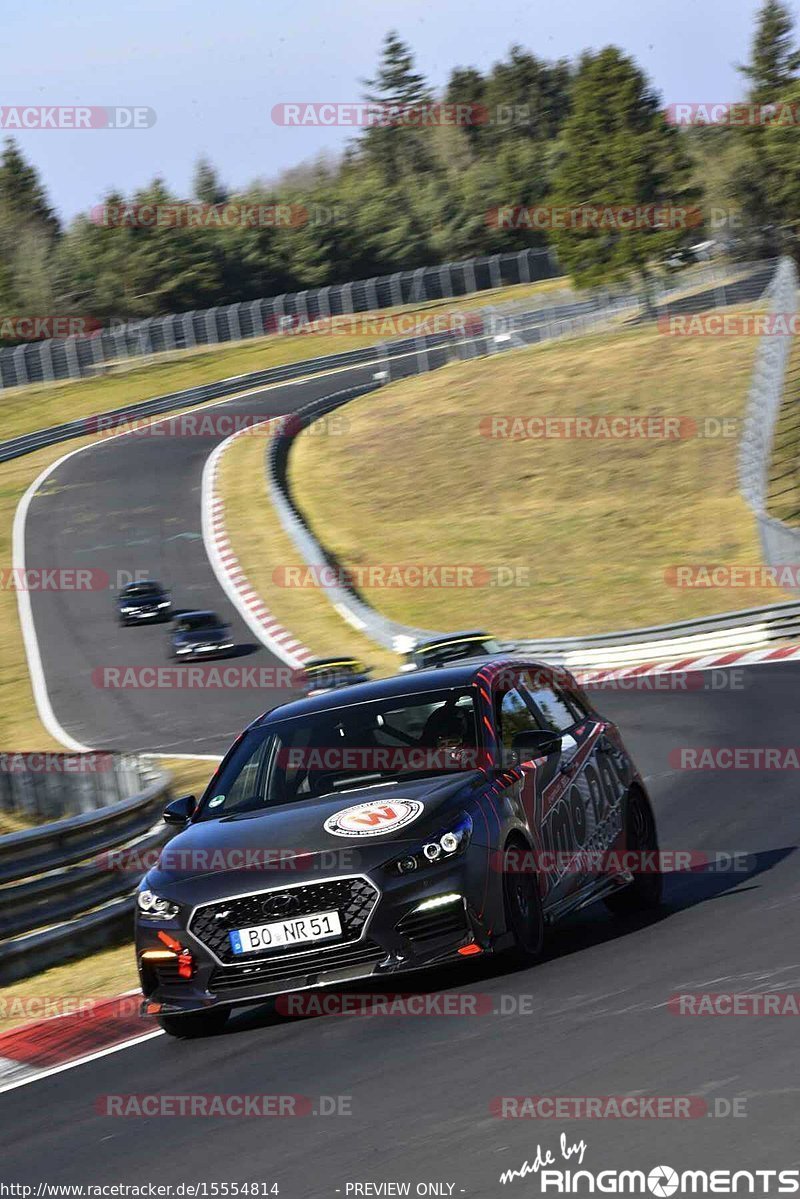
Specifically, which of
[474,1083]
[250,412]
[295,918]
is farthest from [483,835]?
[250,412]

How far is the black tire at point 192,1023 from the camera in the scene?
299 inches

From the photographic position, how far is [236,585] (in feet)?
114

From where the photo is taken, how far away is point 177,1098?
21.1 feet

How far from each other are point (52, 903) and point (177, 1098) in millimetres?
4200

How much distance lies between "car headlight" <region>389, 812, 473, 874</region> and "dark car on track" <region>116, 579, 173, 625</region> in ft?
85.2

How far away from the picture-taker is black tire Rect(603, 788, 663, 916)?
29.5ft

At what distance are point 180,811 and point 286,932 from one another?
1283 millimetres

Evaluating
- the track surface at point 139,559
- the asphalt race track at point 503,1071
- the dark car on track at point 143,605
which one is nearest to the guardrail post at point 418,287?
the track surface at point 139,559

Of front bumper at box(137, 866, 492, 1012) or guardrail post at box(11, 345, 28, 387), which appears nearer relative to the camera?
front bumper at box(137, 866, 492, 1012)

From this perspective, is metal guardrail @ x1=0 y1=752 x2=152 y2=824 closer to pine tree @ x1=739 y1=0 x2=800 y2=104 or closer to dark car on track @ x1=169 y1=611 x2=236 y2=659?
dark car on track @ x1=169 y1=611 x2=236 y2=659

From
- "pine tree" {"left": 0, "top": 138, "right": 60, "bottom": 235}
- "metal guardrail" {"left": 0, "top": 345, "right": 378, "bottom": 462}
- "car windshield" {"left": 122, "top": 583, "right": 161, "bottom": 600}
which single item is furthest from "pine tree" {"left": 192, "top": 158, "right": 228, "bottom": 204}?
"car windshield" {"left": 122, "top": 583, "right": 161, "bottom": 600}


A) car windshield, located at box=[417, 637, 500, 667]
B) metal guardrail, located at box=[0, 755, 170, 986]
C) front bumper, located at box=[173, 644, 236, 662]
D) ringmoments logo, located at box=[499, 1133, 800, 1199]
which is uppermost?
ringmoments logo, located at box=[499, 1133, 800, 1199]

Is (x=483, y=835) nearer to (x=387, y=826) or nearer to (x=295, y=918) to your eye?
(x=387, y=826)

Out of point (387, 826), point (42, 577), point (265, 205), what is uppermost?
point (265, 205)
